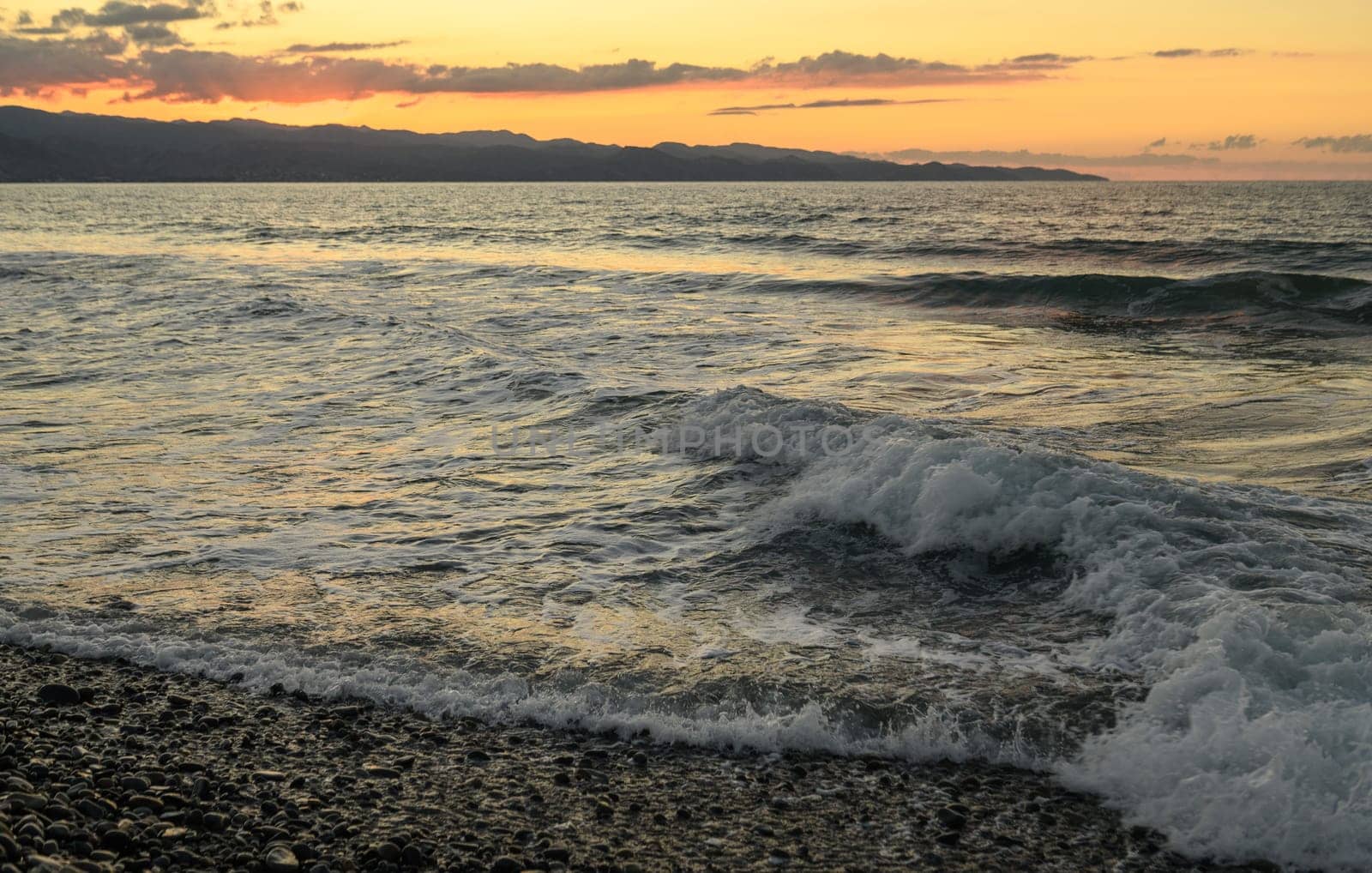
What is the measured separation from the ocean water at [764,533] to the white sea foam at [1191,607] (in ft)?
0.07

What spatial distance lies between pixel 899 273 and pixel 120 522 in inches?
997

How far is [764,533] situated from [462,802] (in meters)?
4.33

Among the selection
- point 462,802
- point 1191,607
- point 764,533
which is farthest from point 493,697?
point 1191,607

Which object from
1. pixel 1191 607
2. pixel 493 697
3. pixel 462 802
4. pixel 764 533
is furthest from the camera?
pixel 764 533

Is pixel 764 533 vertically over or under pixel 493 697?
over

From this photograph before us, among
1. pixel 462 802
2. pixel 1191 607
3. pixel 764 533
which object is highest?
pixel 1191 607

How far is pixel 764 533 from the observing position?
831 centimetres

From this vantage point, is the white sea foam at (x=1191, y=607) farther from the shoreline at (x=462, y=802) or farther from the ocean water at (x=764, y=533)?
the shoreline at (x=462, y=802)

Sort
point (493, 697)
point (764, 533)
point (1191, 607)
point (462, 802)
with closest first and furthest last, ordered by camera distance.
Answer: point (462, 802) < point (493, 697) < point (1191, 607) < point (764, 533)

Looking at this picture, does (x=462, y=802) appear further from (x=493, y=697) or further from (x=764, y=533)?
(x=764, y=533)

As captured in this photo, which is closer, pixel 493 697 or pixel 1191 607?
pixel 493 697

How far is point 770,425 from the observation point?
11164mm

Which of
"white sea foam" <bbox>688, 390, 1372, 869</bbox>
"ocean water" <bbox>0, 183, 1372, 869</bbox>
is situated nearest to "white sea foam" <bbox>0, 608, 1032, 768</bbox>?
"ocean water" <bbox>0, 183, 1372, 869</bbox>

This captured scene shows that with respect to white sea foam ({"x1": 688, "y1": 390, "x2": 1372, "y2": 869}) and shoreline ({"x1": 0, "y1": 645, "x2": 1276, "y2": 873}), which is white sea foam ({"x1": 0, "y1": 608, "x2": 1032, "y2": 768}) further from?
white sea foam ({"x1": 688, "y1": 390, "x2": 1372, "y2": 869})
